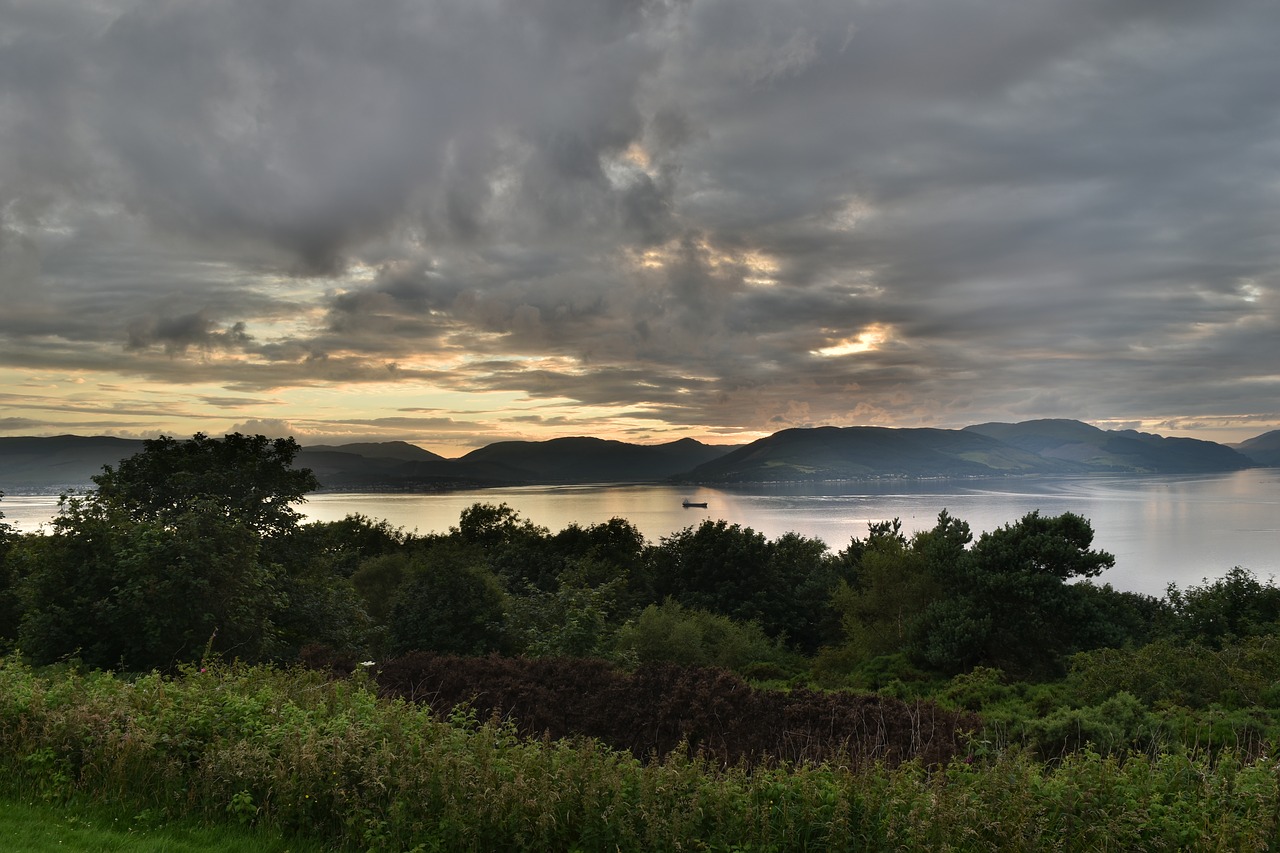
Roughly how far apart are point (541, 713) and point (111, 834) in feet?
15.9

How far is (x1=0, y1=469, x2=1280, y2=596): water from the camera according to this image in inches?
2992

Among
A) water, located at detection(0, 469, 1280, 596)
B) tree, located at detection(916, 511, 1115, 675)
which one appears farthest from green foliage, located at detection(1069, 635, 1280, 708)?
water, located at detection(0, 469, 1280, 596)

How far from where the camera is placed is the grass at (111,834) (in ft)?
18.7

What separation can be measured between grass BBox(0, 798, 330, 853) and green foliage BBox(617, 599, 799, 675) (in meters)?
14.2

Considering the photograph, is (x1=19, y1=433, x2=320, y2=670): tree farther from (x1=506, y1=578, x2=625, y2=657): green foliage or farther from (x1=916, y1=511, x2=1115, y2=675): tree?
(x1=916, y1=511, x2=1115, y2=675): tree

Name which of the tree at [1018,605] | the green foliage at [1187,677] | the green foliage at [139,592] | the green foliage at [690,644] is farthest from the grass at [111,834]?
the tree at [1018,605]

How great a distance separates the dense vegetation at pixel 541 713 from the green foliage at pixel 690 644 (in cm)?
17

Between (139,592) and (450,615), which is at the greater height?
(139,592)

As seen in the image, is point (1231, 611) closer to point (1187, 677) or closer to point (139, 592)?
point (1187, 677)

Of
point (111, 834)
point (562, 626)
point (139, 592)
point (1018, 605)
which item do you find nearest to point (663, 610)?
point (562, 626)

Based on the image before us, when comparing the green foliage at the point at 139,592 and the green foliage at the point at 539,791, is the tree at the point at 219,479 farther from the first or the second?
the green foliage at the point at 539,791

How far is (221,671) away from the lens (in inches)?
385

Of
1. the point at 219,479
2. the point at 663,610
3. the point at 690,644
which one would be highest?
the point at 219,479

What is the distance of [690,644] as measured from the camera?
24.5m
